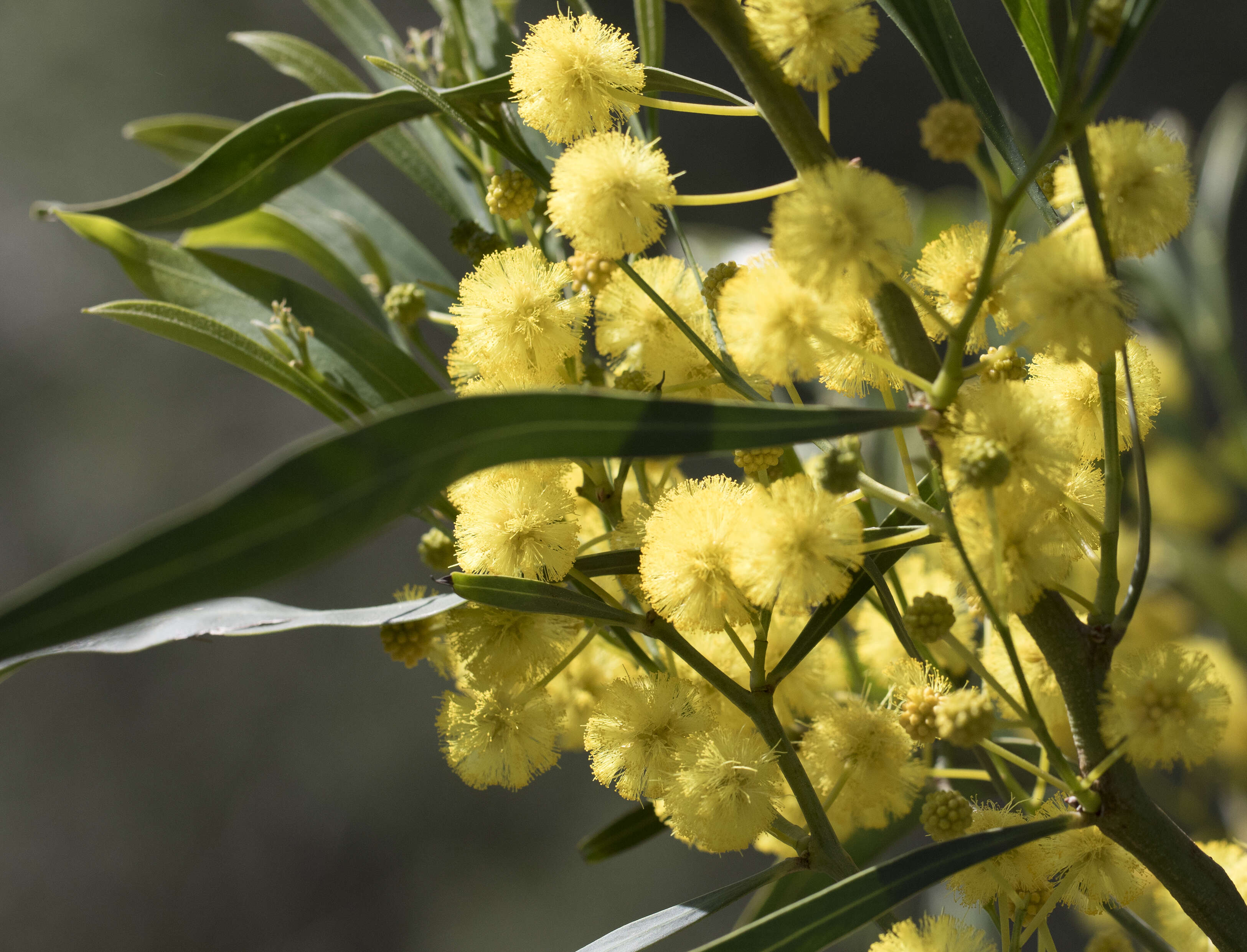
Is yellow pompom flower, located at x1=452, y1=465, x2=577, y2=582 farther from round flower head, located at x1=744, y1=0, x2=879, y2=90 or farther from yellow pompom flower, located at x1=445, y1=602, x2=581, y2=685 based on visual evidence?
round flower head, located at x1=744, y1=0, x2=879, y2=90

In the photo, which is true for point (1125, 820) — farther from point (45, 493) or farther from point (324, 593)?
point (45, 493)

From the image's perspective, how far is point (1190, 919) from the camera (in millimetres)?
509

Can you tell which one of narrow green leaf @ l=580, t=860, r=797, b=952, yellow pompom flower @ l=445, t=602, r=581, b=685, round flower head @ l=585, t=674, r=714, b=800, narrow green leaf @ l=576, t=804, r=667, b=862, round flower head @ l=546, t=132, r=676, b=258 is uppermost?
round flower head @ l=546, t=132, r=676, b=258

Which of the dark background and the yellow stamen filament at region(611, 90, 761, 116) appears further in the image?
the dark background

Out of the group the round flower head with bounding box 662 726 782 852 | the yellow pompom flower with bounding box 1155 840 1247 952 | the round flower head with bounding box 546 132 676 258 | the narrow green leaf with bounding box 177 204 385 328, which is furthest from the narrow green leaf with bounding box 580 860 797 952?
the narrow green leaf with bounding box 177 204 385 328

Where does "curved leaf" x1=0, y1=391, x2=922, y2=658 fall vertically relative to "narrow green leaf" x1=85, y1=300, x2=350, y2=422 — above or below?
below

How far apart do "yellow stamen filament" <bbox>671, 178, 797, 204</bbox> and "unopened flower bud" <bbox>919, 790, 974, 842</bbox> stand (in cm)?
34

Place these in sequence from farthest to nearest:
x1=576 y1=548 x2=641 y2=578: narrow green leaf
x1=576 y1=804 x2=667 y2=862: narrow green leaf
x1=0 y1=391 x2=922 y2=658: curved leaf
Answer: x1=576 y1=804 x2=667 y2=862: narrow green leaf, x1=576 y1=548 x2=641 y2=578: narrow green leaf, x1=0 y1=391 x2=922 y2=658: curved leaf

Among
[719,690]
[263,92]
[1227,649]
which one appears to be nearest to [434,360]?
[719,690]

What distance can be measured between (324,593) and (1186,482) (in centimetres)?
194

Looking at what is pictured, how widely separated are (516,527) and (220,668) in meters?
1.94

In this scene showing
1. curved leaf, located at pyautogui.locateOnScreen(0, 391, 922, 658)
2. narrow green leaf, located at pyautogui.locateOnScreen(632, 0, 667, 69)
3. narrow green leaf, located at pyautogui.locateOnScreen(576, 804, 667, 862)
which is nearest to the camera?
curved leaf, located at pyautogui.locateOnScreen(0, 391, 922, 658)

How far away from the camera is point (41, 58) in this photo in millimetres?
1981

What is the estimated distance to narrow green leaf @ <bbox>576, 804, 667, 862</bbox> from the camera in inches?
27.7
